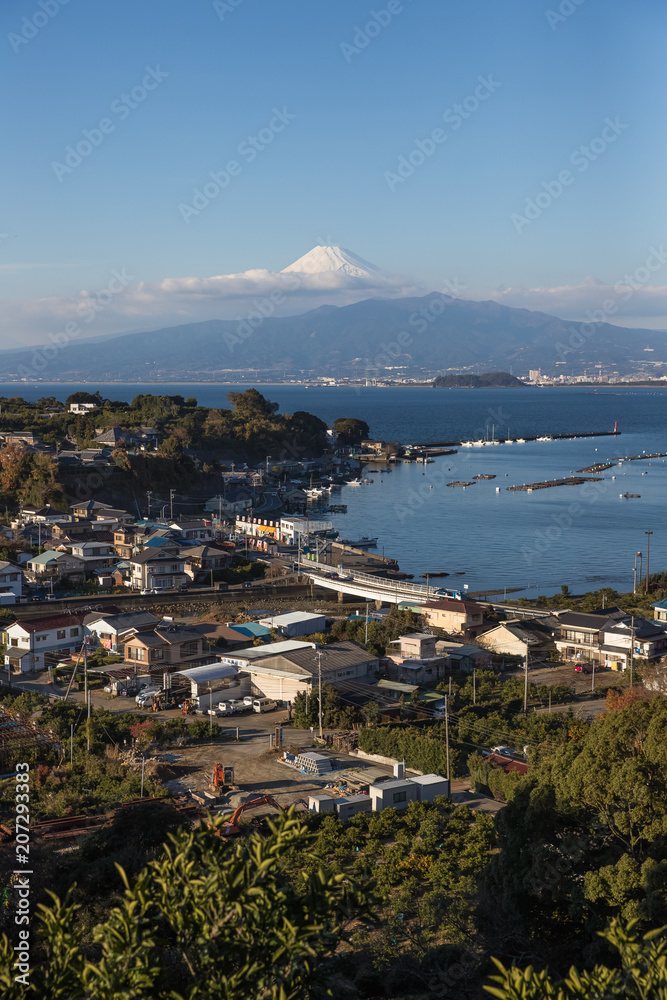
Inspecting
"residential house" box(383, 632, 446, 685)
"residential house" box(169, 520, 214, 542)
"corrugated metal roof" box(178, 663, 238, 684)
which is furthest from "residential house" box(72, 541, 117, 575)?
"residential house" box(383, 632, 446, 685)

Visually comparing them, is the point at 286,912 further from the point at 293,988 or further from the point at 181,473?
the point at 181,473

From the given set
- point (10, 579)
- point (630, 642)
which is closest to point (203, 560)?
point (10, 579)

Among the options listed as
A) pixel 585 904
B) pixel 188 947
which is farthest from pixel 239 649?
pixel 188 947

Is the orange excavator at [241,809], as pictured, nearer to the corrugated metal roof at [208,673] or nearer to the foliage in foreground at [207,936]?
the foliage in foreground at [207,936]

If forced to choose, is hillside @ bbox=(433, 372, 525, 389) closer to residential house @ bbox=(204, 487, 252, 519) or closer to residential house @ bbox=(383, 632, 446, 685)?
residential house @ bbox=(204, 487, 252, 519)

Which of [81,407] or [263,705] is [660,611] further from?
[81,407]
